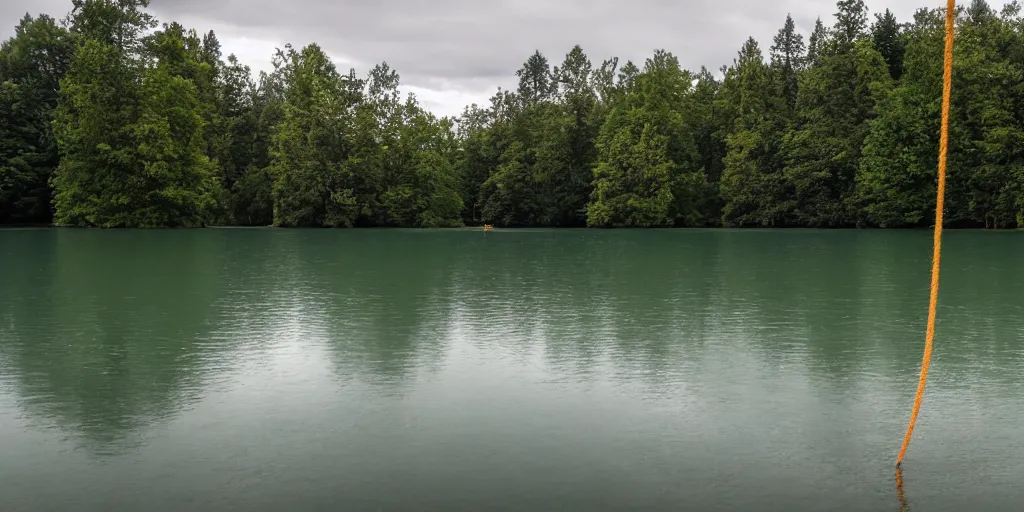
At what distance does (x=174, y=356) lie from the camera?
12.7 m

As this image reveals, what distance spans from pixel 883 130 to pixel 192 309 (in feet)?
209

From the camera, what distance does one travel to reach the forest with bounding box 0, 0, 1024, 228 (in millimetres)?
70375

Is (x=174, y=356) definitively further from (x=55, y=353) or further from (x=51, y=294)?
(x=51, y=294)

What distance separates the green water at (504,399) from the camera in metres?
7.09

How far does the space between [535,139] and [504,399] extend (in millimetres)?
84640

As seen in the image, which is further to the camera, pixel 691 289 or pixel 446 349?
pixel 691 289

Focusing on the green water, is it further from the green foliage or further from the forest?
the green foliage

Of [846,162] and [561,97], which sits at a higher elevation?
[561,97]

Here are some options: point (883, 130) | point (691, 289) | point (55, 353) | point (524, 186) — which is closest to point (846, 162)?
point (883, 130)

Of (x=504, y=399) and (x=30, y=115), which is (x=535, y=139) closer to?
(x=30, y=115)

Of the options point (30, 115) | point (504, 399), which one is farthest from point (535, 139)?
point (504, 399)

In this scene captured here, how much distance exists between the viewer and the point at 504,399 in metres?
10.0

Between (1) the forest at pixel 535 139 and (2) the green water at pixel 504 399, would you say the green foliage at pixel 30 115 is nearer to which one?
(1) the forest at pixel 535 139

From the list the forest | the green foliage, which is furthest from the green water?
the green foliage
